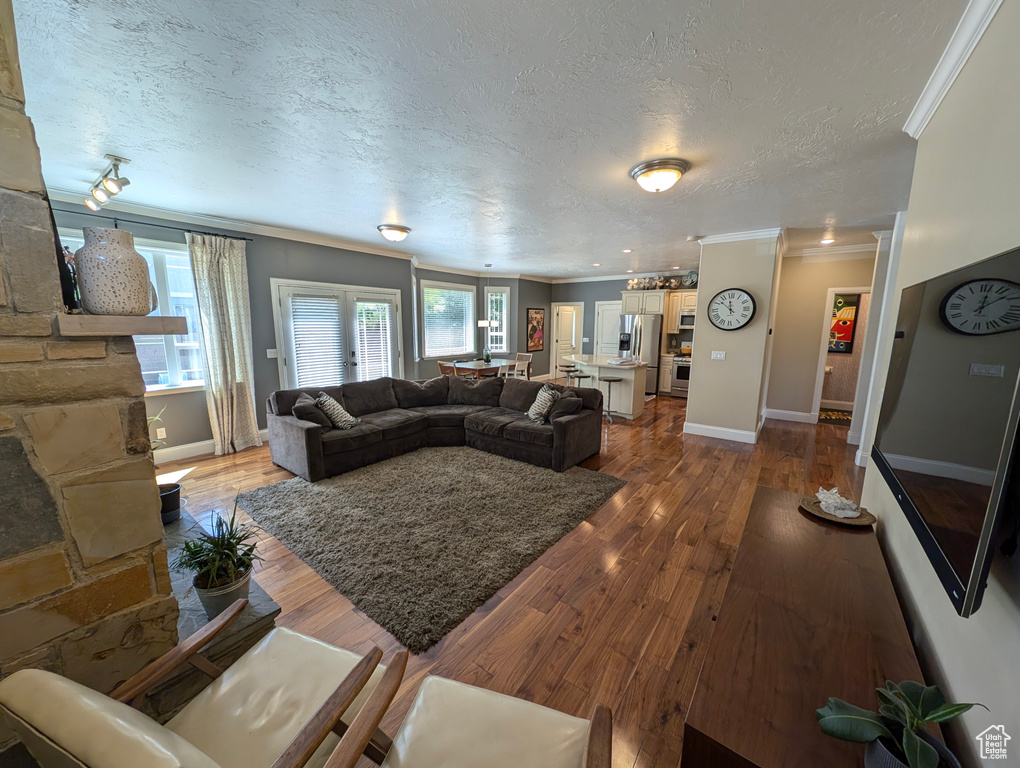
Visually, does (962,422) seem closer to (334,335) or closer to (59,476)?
(59,476)

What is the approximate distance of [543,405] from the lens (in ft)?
13.9

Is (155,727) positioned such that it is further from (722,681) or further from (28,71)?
(28,71)

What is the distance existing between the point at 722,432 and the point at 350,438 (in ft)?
15.2

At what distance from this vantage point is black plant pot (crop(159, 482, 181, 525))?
2219 millimetres

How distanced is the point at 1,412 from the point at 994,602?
245 cm

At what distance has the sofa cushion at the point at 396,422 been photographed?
4.13 metres

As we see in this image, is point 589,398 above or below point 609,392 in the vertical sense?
above

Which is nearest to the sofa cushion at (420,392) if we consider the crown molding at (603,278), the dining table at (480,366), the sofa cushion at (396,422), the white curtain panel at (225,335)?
the sofa cushion at (396,422)

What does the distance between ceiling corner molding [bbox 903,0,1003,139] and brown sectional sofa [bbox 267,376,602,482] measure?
3.01 m

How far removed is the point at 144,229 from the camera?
3777 millimetres

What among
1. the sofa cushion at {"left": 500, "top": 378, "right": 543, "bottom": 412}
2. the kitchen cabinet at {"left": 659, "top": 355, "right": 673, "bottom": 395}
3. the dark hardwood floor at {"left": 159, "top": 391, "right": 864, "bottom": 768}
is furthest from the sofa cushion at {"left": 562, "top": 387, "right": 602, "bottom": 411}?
the kitchen cabinet at {"left": 659, "top": 355, "right": 673, "bottom": 395}

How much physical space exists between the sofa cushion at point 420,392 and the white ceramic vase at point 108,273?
3863 millimetres

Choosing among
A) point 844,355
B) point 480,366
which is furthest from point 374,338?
point 844,355

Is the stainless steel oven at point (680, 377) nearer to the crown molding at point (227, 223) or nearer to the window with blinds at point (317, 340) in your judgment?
the crown molding at point (227, 223)
